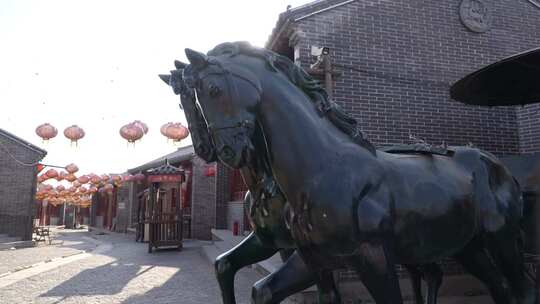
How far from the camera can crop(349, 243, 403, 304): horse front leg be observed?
1.79 m

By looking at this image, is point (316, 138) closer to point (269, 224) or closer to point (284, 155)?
point (284, 155)

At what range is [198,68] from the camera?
6.28 ft

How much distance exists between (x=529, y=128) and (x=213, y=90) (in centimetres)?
645

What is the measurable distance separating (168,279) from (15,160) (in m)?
14.7

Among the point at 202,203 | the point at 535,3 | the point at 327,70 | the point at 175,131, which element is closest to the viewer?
the point at 327,70

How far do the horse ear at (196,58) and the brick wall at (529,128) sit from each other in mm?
6277

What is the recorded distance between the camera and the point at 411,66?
6270mm

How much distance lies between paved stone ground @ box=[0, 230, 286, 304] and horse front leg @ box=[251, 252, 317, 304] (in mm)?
3529

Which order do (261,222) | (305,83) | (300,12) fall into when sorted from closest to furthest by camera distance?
(305,83) → (261,222) → (300,12)

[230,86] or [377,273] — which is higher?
[230,86]

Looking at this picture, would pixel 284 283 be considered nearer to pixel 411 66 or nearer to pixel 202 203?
pixel 411 66

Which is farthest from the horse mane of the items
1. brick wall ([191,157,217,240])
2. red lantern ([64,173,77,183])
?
red lantern ([64,173,77,183])

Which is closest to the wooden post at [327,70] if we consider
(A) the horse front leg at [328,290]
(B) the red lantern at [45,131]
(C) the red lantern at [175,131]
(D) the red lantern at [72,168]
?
(A) the horse front leg at [328,290]

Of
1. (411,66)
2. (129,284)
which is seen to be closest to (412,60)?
(411,66)
